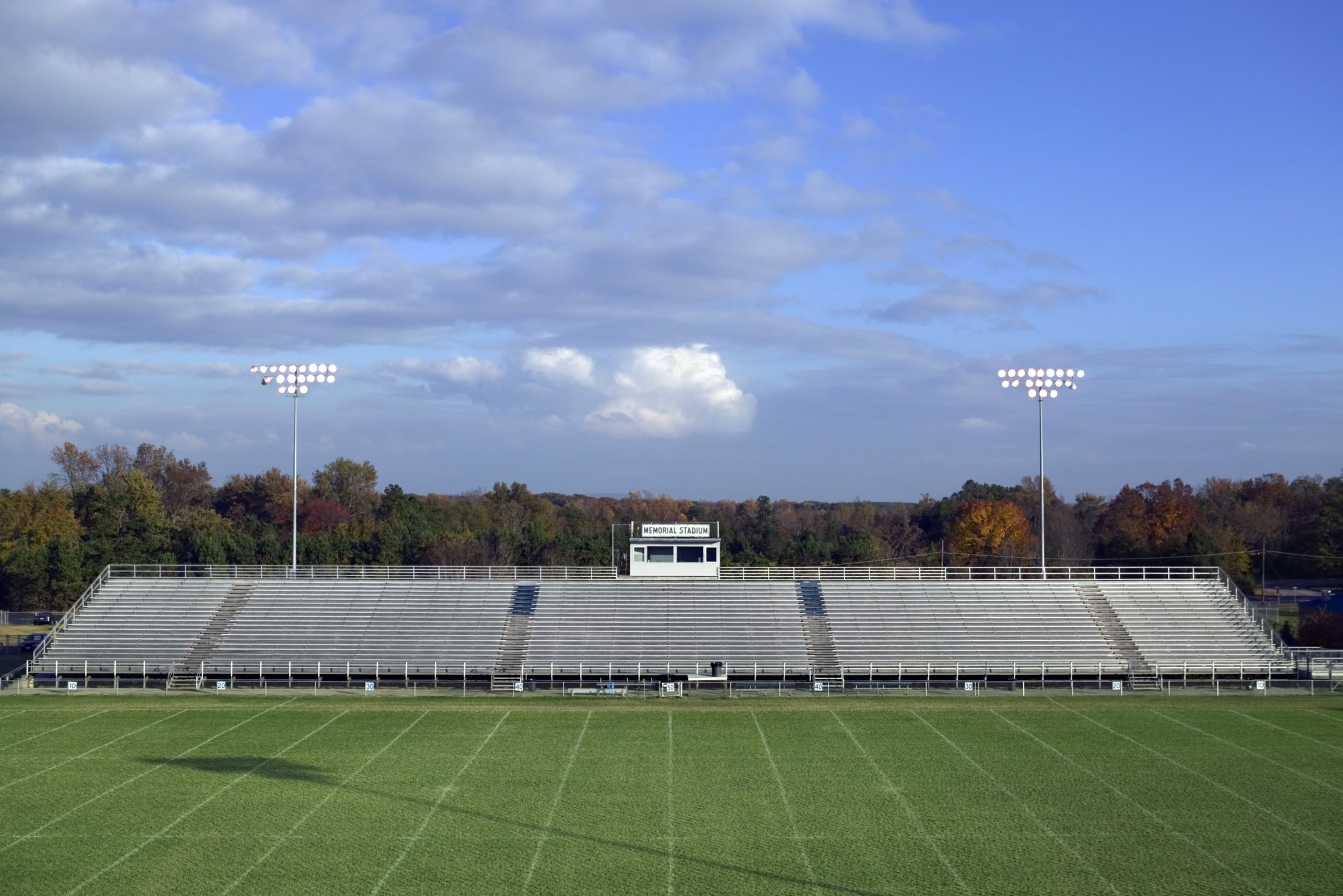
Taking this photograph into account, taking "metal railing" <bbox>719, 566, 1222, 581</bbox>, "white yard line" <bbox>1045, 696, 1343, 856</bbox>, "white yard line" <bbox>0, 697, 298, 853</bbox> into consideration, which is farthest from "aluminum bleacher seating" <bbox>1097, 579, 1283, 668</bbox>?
"white yard line" <bbox>0, 697, 298, 853</bbox>

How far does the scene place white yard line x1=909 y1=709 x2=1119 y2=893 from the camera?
16109mm

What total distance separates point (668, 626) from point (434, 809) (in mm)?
19303

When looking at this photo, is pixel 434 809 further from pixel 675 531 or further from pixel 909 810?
pixel 675 531

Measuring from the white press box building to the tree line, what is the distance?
69.9 ft

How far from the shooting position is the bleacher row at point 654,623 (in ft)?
120

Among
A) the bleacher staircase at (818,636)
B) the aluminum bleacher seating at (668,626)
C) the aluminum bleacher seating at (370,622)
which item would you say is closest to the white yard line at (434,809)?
the aluminum bleacher seating at (668,626)

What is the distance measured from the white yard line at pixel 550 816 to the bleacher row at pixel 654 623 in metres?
10.6

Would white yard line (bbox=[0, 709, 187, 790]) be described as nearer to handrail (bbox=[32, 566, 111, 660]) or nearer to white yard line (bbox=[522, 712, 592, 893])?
handrail (bbox=[32, 566, 111, 660])

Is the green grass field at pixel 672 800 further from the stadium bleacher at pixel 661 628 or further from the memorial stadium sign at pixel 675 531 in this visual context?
Result: the memorial stadium sign at pixel 675 531

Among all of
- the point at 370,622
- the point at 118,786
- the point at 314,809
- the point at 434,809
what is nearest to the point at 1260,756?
the point at 434,809

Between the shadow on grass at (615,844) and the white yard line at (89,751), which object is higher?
the white yard line at (89,751)

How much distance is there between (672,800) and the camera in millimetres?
20344

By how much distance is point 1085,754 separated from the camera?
24172mm

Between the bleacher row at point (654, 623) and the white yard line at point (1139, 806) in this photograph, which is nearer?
the white yard line at point (1139, 806)
